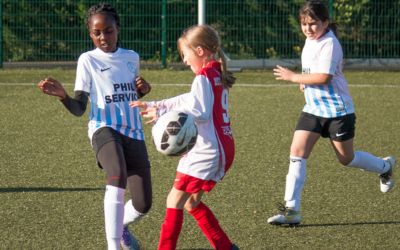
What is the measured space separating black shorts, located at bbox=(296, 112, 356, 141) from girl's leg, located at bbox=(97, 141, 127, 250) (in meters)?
1.98

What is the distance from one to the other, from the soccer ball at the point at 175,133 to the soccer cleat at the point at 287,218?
1.64 m

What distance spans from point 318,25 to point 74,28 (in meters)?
12.5

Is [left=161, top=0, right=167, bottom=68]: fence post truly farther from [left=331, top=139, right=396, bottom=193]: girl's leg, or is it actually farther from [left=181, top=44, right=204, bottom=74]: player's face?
[left=181, top=44, right=204, bottom=74]: player's face

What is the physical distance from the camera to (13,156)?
1007cm

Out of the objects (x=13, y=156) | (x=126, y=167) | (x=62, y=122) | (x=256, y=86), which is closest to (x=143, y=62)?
(x=256, y=86)

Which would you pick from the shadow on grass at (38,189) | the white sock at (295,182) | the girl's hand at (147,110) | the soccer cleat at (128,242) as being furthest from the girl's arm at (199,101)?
the shadow on grass at (38,189)

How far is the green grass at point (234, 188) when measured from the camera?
693 centimetres

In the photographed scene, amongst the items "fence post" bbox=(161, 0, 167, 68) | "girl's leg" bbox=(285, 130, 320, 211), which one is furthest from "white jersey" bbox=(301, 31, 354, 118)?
"fence post" bbox=(161, 0, 167, 68)

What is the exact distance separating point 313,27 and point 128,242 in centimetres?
231

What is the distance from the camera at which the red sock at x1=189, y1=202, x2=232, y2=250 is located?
6180 mm

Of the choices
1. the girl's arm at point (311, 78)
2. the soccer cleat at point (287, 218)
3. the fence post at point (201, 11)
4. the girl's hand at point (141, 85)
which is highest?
the fence post at point (201, 11)

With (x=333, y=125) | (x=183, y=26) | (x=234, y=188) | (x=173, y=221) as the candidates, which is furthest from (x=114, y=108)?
(x=183, y=26)

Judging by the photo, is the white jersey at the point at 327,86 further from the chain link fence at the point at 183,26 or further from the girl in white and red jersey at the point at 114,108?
the chain link fence at the point at 183,26

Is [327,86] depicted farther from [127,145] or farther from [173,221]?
[173,221]
